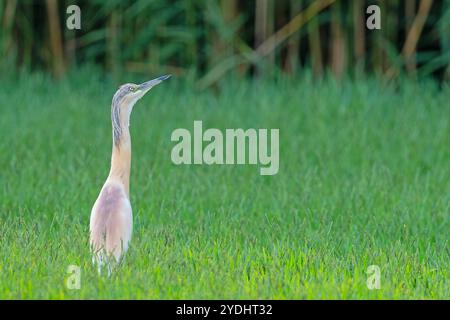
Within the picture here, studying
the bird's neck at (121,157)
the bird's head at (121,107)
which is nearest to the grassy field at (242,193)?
the bird's neck at (121,157)

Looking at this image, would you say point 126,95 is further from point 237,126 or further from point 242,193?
point 237,126

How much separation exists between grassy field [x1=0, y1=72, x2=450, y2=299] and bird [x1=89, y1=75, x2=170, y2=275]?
0.35ft

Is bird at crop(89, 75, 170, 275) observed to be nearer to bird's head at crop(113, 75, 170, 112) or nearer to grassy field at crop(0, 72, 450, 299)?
bird's head at crop(113, 75, 170, 112)

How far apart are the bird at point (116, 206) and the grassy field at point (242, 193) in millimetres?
106

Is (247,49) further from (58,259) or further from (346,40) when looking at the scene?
(58,259)

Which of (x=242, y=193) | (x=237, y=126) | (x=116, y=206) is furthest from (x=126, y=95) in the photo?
(x=237, y=126)

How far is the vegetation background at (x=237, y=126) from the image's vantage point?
15.5ft

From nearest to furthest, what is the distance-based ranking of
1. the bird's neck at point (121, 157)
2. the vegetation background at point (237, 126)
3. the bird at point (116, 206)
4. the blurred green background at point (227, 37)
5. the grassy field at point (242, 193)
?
the bird at point (116, 206)
the bird's neck at point (121, 157)
the grassy field at point (242, 193)
the vegetation background at point (237, 126)
the blurred green background at point (227, 37)

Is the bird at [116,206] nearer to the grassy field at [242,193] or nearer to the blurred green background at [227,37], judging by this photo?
the grassy field at [242,193]

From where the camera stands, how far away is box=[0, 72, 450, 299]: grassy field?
4.61 metres

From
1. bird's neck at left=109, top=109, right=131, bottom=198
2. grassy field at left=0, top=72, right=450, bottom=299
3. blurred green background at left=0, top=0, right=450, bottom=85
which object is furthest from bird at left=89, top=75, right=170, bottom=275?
blurred green background at left=0, top=0, right=450, bottom=85

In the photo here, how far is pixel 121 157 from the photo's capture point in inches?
177

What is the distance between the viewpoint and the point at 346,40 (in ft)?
32.4

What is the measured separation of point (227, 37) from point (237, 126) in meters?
1.80
